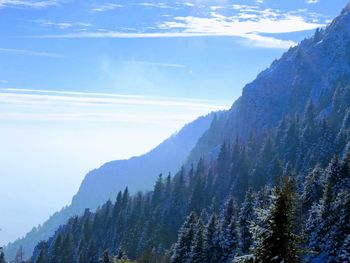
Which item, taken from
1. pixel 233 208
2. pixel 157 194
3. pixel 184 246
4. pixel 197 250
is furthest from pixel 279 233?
pixel 157 194

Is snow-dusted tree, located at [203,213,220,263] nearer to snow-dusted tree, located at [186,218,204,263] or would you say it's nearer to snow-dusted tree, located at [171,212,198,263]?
snow-dusted tree, located at [171,212,198,263]

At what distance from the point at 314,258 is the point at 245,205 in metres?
16.5

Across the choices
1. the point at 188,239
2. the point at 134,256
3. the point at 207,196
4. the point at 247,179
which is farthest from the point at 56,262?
the point at 188,239

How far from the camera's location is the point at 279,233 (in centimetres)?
1891

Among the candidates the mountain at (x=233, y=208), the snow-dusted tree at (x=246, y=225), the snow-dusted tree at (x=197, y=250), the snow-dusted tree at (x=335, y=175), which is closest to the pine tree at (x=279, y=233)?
the mountain at (x=233, y=208)

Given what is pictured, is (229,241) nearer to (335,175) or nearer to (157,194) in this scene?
(335,175)

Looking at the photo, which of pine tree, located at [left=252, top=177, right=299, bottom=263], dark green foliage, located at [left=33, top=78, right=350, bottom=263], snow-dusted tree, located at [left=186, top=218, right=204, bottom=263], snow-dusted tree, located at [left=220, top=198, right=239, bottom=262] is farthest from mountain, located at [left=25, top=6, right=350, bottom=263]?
pine tree, located at [left=252, top=177, right=299, bottom=263]

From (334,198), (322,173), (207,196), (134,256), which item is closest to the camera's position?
(334,198)

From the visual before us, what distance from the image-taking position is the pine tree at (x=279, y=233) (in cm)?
1877

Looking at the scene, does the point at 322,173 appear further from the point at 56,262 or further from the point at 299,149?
the point at 56,262

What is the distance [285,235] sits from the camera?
742 inches

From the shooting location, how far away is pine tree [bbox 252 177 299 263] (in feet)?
61.6

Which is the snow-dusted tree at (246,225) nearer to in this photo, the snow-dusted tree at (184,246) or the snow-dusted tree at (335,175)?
the snow-dusted tree at (184,246)

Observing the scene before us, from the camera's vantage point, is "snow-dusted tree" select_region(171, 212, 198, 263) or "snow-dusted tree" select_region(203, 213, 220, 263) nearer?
"snow-dusted tree" select_region(171, 212, 198, 263)
